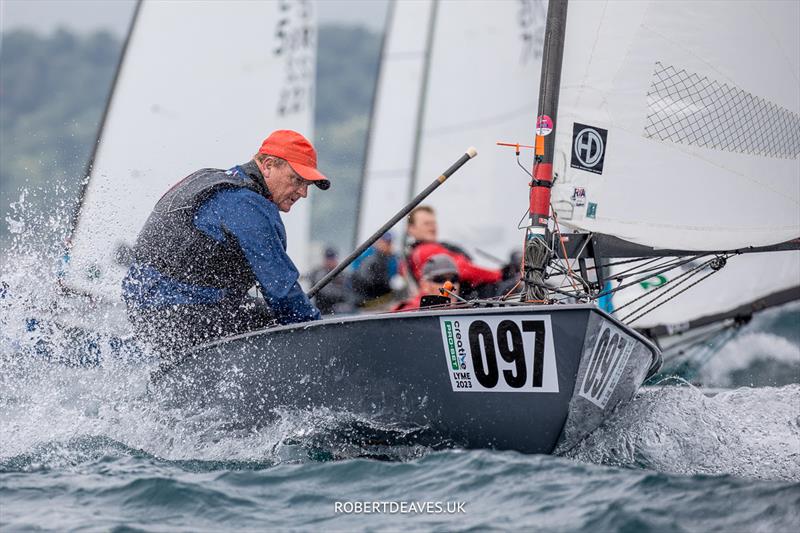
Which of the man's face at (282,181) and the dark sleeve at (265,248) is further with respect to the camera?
the man's face at (282,181)

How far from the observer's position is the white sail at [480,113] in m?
9.87

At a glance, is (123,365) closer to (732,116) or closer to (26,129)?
(732,116)

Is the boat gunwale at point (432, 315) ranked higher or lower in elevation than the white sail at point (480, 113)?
lower

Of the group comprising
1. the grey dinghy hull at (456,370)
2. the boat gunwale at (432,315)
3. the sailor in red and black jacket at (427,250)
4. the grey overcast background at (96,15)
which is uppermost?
the grey overcast background at (96,15)

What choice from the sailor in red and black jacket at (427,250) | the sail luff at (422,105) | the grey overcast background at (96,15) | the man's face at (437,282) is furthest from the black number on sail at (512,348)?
the grey overcast background at (96,15)

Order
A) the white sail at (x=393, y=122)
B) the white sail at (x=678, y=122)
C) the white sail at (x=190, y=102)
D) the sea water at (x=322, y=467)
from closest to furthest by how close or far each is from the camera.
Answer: the sea water at (x=322, y=467) → the white sail at (x=678, y=122) → the white sail at (x=190, y=102) → the white sail at (x=393, y=122)

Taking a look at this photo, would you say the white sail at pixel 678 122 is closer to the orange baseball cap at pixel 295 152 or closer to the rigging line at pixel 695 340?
the orange baseball cap at pixel 295 152

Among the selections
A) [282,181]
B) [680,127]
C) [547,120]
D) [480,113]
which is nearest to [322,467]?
[282,181]

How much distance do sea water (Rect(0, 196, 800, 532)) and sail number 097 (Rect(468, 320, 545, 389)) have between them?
0.25 metres

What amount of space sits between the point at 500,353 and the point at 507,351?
0.02 metres

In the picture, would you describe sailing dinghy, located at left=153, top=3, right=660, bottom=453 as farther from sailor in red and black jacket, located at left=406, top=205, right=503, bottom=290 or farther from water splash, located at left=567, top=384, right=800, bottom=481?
sailor in red and black jacket, located at left=406, top=205, right=503, bottom=290

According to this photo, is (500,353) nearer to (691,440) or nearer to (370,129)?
(691,440)

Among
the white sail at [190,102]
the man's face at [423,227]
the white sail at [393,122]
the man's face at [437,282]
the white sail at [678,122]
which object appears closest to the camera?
the white sail at [678,122]

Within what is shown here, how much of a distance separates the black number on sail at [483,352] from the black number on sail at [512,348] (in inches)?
1.1
